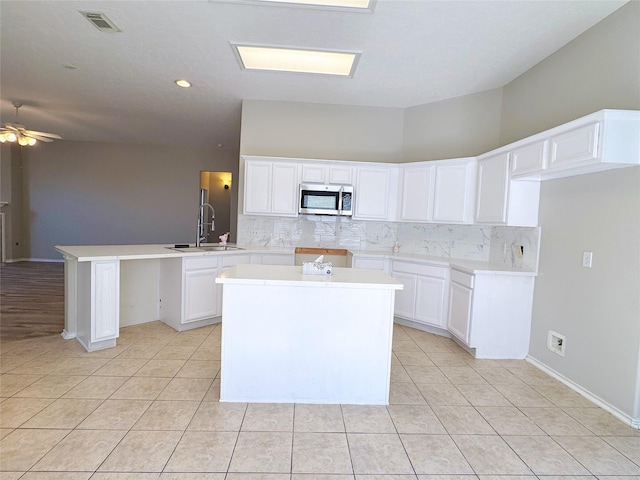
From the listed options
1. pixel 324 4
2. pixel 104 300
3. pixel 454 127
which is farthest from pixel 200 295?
pixel 454 127

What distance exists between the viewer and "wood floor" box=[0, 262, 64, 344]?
136 inches

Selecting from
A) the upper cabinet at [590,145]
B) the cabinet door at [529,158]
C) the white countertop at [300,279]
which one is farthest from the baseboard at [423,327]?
the upper cabinet at [590,145]

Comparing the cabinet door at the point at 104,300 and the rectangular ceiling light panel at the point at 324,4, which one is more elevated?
the rectangular ceiling light panel at the point at 324,4

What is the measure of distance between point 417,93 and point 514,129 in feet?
4.00

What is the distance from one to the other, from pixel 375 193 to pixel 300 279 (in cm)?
250

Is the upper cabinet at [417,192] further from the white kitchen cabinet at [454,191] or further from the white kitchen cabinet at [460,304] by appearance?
the white kitchen cabinet at [460,304]

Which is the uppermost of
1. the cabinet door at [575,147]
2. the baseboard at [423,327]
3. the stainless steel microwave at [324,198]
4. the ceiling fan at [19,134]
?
the ceiling fan at [19,134]

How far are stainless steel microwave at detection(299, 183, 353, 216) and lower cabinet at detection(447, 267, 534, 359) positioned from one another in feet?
5.98

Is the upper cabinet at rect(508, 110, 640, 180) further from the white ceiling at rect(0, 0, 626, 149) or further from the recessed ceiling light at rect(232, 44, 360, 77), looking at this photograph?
the recessed ceiling light at rect(232, 44, 360, 77)

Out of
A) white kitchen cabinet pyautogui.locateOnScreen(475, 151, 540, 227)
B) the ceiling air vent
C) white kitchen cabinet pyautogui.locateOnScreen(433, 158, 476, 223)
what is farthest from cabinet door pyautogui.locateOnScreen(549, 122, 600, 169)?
the ceiling air vent

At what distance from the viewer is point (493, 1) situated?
7.68 ft

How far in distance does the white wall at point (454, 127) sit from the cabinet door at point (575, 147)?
60.5 inches

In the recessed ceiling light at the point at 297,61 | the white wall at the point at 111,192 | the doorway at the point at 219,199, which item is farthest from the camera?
the doorway at the point at 219,199

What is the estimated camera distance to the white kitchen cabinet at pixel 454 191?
3.74 meters
